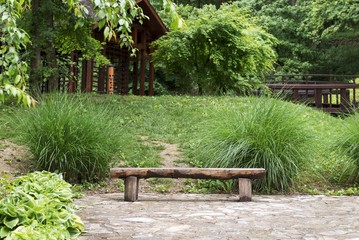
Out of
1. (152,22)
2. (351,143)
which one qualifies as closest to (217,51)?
(152,22)

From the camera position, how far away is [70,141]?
A: 7.25 metres

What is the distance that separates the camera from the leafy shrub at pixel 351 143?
7699 millimetres

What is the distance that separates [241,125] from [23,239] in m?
4.48

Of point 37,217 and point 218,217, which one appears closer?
point 37,217

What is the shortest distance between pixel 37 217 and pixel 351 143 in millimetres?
5132

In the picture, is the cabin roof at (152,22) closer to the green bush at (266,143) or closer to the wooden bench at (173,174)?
the green bush at (266,143)

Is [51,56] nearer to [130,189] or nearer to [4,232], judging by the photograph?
[130,189]

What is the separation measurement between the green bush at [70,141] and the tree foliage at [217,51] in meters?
9.81

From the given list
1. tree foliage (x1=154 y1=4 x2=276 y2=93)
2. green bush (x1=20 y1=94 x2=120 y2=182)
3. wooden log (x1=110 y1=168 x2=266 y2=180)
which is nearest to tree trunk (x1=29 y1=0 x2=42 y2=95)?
green bush (x1=20 y1=94 x2=120 y2=182)

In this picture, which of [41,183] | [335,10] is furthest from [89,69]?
[41,183]

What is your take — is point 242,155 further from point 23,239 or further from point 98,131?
point 23,239

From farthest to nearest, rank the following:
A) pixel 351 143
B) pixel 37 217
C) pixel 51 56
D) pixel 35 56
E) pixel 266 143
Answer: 1. pixel 51 56
2. pixel 35 56
3. pixel 351 143
4. pixel 266 143
5. pixel 37 217

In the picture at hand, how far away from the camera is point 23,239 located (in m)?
3.42

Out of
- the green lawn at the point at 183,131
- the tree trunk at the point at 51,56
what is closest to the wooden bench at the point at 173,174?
the green lawn at the point at 183,131
